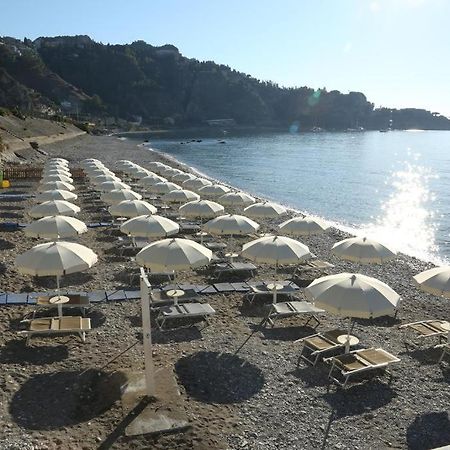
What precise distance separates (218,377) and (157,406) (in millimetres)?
1559

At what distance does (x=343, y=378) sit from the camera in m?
9.38

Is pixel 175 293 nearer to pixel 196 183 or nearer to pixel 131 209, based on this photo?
pixel 131 209

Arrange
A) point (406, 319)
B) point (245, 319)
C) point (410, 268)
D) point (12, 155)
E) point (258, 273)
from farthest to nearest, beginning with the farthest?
point (12, 155)
point (410, 268)
point (258, 273)
point (406, 319)
point (245, 319)

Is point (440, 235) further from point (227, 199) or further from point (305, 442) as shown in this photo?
point (305, 442)

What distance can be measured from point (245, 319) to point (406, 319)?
456 cm

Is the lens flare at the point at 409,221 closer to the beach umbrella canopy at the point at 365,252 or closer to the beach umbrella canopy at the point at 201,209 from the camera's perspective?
the beach umbrella canopy at the point at 201,209

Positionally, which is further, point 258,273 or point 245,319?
point 258,273

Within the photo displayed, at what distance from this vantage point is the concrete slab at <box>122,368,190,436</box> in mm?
7441

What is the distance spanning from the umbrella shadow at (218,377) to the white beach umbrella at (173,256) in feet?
7.18

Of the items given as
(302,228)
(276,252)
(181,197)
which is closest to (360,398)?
(276,252)

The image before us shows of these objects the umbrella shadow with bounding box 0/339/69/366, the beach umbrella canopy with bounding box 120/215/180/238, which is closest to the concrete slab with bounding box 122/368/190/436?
the umbrella shadow with bounding box 0/339/69/366

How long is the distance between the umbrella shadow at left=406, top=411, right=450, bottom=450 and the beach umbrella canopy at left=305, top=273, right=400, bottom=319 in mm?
1905

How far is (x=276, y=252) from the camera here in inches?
472

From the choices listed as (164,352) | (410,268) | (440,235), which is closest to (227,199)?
(410,268)
